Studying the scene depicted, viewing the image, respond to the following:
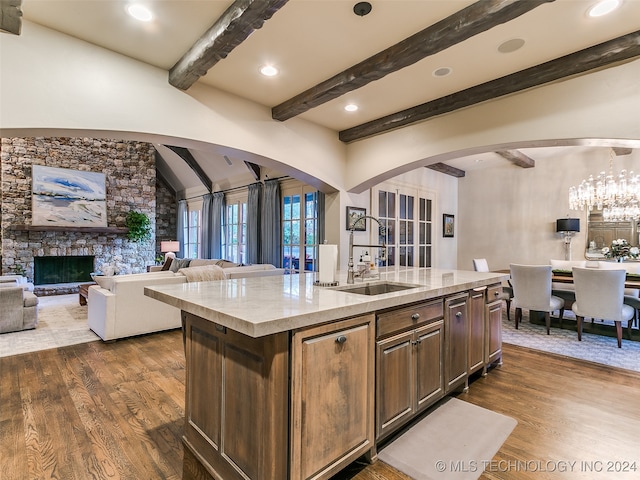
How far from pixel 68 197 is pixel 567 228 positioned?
10.9 metres

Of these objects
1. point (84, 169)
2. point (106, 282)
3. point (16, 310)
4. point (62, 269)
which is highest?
point (84, 169)

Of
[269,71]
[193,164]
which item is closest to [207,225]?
[193,164]

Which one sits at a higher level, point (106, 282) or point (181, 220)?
point (181, 220)

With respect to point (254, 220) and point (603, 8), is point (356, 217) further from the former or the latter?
point (603, 8)

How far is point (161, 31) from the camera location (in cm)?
272

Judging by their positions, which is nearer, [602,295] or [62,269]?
[602,295]

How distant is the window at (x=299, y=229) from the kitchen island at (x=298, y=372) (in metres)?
3.63

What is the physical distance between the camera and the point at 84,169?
8.06m

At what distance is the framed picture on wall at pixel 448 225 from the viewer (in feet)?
25.6

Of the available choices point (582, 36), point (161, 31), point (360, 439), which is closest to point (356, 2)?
point (161, 31)

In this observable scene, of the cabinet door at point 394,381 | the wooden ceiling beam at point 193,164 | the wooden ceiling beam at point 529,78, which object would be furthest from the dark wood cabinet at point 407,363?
the wooden ceiling beam at point 193,164

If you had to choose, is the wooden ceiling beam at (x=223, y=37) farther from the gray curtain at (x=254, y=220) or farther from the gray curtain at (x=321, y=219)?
the gray curtain at (x=254, y=220)

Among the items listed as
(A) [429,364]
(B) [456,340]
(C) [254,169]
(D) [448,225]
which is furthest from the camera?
(D) [448,225]

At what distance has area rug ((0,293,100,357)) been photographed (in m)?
3.88
